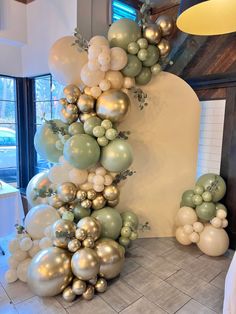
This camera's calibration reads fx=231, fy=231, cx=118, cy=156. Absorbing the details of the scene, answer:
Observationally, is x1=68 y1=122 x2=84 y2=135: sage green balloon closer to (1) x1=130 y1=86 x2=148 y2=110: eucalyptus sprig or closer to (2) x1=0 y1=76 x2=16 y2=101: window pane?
(1) x1=130 y1=86 x2=148 y2=110: eucalyptus sprig

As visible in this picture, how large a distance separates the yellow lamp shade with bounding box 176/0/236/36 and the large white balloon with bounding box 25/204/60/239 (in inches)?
A: 70.8

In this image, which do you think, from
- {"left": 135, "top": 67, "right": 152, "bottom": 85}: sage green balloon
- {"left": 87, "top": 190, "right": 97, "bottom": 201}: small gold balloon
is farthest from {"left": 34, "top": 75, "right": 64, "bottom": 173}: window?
{"left": 87, "top": 190, "right": 97, "bottom": 201}: small gold balloon

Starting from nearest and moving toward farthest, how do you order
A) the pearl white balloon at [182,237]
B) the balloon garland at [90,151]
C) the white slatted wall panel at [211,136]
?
the balloon garland at [90,151] → the pearl white balloon at [182,237] → the white slatted wall panel at [211,136]

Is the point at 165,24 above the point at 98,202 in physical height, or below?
above

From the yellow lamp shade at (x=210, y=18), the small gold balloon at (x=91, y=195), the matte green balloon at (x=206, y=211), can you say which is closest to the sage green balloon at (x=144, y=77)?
the yellow lamp shade at (x=210, y=18)

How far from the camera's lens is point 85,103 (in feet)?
6.15

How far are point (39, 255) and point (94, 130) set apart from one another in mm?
998

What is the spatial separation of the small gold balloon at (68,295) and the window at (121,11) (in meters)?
2.73

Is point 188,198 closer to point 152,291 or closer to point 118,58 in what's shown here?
point 152,291

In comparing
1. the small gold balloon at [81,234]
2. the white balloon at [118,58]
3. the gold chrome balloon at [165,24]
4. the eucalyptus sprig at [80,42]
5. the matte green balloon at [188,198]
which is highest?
the gold chrome balloon at [165,24]

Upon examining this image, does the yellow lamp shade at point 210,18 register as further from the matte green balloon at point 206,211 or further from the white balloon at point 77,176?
the matte green balloon at point 206,211

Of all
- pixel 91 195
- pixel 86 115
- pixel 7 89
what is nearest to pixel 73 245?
pixel 91 195

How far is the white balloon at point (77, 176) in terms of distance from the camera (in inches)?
75.5

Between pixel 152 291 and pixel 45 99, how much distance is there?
2.80m
